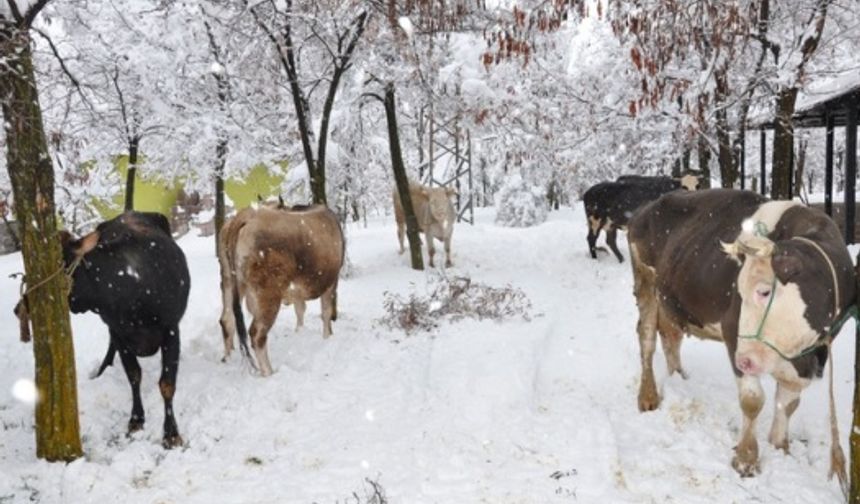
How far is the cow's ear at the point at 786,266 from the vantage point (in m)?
3.62

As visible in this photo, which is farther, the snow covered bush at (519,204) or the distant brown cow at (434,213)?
the snow covered bush at (519,204)

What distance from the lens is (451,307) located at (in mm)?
9328

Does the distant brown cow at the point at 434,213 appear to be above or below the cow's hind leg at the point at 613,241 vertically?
above

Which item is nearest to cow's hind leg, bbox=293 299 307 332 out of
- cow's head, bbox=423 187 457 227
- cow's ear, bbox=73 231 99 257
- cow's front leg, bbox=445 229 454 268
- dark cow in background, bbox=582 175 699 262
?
cow's ear, bbox=73 231 99 257

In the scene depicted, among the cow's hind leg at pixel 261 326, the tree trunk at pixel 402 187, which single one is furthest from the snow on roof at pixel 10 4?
the tree trunk at pixel 402 187

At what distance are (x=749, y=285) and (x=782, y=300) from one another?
0.64 ft

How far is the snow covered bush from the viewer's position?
34.3 meters

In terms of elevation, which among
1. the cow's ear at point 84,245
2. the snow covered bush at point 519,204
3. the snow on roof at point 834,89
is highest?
the snow on roof at point 834,89

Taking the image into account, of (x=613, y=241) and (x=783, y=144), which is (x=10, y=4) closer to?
(x=783, y=144)

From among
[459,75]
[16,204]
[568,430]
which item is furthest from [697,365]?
[459,75]

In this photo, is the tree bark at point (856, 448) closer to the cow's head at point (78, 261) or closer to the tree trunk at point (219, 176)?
the cow's head at point (78, 261)

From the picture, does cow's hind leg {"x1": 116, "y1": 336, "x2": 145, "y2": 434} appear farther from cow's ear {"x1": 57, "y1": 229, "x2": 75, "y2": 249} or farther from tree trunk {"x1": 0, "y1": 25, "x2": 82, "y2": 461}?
cow's ear {"x1": 57, "y1": 229, "x2": 75, "y2": 249}

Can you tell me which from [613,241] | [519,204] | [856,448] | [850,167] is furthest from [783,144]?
[519,204]

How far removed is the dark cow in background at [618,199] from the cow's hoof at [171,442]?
35.3ft
